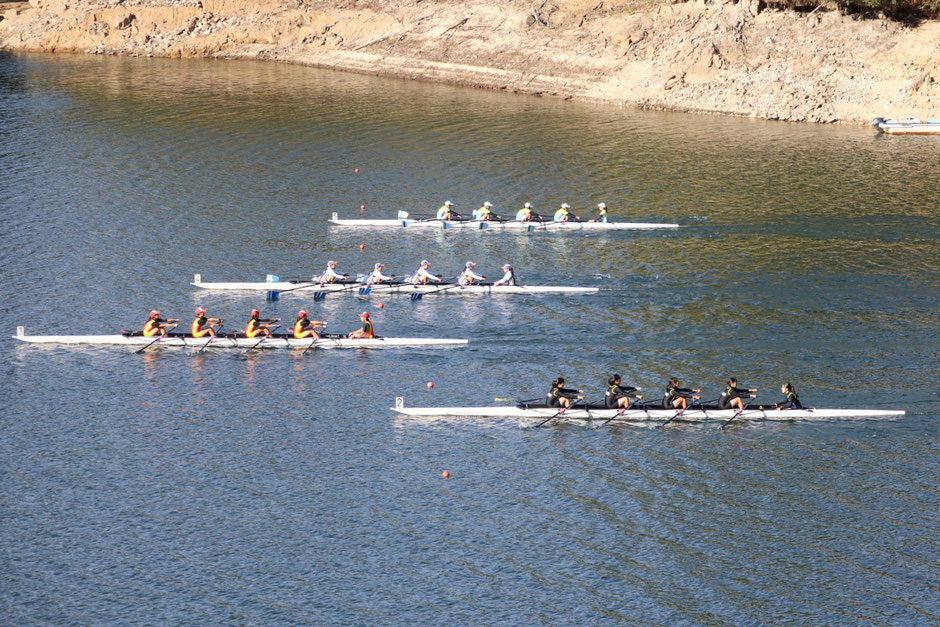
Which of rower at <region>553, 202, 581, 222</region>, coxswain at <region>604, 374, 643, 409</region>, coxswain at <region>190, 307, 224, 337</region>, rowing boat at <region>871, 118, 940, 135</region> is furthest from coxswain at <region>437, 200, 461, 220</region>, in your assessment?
rowing boat at <region>871, 118, 940, 135</region>

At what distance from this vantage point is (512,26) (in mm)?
92062

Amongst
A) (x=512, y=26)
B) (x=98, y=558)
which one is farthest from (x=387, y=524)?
(x=512, y=26)

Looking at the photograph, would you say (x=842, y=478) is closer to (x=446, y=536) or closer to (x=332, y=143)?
(x=446, y=536)

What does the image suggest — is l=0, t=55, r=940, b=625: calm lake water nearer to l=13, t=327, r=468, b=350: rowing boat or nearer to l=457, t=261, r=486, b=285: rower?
l=13, t=327, r=468, b=350: rowing boat

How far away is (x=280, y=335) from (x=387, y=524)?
46.9ft

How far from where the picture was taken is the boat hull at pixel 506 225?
57781 mm

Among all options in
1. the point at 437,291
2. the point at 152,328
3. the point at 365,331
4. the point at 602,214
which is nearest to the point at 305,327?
the point at 365,331

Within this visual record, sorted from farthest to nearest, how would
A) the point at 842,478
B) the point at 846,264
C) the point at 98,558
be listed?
the point at 846,264 < the point at 842,478 < the point at 98,558

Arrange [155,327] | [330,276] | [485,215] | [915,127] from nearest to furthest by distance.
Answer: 1. [155,327]
2. [330,276]
3. [485,215]
4. [915,127]

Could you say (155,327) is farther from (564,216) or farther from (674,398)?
(564,216)

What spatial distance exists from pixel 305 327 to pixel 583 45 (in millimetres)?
52614

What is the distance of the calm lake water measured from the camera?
29.2m

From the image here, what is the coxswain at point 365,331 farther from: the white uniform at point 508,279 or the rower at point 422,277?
the white uniform at point 508,279

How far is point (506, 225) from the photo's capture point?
58.9 m
